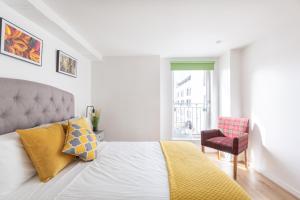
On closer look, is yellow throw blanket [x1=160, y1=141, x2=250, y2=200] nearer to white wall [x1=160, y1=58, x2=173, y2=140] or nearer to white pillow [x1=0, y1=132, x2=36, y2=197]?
white pillow [x1=0, y1=132, x2=36, y2=197]

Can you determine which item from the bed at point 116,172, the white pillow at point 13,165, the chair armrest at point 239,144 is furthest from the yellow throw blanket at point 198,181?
the chair armrest at point 239,144

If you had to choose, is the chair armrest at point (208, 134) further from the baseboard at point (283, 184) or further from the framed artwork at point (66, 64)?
the framed artwork at point (66, 64)

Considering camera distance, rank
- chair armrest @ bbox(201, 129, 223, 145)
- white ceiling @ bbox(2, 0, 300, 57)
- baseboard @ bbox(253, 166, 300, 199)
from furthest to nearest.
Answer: chair armrest @ bbox(201, 129, 223, 145), baseboard @ bbox(253, 166, 300, 199), white ceiling @ bbox(2, 0, 300, 57)

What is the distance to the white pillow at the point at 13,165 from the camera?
98cm

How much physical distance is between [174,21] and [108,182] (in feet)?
6.31

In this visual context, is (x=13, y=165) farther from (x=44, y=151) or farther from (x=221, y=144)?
(x=221, y=144)

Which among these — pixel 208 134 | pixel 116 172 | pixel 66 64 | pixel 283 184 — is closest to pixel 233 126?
pixel 208 134

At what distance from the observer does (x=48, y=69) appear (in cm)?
210

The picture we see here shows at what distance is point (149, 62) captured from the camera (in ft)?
11.6

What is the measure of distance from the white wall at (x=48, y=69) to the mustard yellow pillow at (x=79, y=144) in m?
0.75

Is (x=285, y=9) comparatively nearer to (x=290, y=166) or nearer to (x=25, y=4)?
(x=290, y=166)

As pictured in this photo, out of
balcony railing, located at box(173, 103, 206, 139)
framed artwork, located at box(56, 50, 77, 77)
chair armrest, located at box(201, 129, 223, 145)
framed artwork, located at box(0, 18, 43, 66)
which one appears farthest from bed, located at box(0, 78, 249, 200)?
balcony railing, located at box(173, 103, 206, 139)

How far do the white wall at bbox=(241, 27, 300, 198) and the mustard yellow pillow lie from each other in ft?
8.09

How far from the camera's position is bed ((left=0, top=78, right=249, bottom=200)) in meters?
0.99
